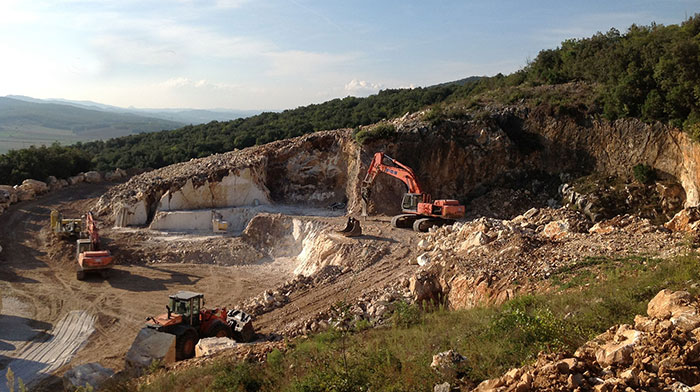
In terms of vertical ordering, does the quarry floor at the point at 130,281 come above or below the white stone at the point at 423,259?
below

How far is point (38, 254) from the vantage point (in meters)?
21.2

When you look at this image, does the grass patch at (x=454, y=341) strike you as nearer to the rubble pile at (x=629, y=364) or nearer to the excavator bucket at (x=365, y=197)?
the rubble pile at (x=629, y=364)

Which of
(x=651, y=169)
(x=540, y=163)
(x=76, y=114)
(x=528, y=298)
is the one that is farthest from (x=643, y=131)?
(x=76, y=114)

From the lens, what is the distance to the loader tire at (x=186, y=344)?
11406mm

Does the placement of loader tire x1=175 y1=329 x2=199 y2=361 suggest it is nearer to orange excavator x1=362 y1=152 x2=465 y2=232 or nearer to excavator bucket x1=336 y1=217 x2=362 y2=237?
excavator bucket x1=336 y1=217 x2=362 y2=237

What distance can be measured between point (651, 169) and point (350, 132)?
1386cm

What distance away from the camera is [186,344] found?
456 inches

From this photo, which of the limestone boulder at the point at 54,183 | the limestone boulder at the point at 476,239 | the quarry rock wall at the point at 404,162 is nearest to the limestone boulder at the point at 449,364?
the limestone boulder at the point at 476,239

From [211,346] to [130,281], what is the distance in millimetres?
8845

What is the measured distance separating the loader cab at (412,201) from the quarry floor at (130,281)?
1083mm

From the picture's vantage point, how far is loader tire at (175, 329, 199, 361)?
1141 cm

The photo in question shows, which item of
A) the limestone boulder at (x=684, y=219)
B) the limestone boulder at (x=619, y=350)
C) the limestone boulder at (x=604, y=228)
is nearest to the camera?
the limestone boulder at (x=619, y=350)

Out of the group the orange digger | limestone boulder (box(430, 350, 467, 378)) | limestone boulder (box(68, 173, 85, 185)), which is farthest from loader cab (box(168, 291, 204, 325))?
limestone boulder (box(68, 173, 85, 185))

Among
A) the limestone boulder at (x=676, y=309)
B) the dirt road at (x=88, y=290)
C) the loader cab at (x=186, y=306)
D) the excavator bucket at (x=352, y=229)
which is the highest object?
the limestone boulder at (x=676, y=309)
